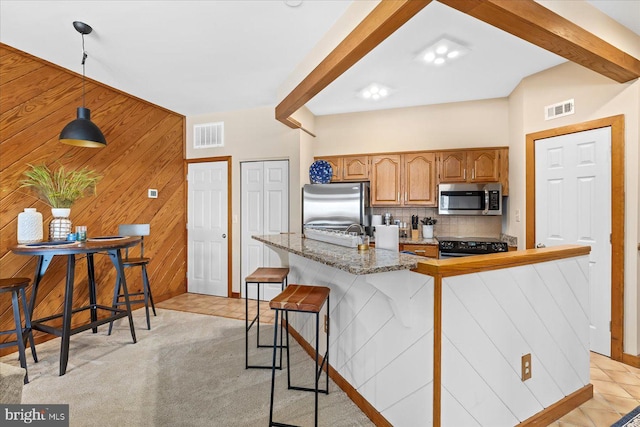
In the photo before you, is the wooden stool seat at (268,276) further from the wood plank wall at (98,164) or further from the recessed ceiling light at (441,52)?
the recessed ceiling light at (441,52)

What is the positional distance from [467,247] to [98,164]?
4.48m

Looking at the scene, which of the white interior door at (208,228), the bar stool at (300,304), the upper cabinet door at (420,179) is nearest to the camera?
the bar stool at (300,304)

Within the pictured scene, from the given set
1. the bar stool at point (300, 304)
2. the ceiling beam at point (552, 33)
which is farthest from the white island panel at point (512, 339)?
the ceiling beam at point (552, 33)

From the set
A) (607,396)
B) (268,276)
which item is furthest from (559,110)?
(268,276)

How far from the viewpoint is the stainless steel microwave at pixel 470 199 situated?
380 cm

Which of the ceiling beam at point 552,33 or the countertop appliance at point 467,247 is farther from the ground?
the ceiling beam at point 552,33

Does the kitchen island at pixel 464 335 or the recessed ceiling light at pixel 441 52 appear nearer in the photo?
the kitchen island at pixel 464 335

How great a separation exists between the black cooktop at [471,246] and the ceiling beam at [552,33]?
191 centimetres

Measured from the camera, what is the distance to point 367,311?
6.21 feet

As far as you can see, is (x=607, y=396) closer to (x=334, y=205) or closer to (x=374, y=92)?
(x=334, y=205)

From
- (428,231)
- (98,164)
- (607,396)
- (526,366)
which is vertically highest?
(98,164)

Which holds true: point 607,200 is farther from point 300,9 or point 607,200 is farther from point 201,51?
point 201,51

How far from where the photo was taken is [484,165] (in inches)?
154

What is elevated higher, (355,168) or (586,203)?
(355,168)
